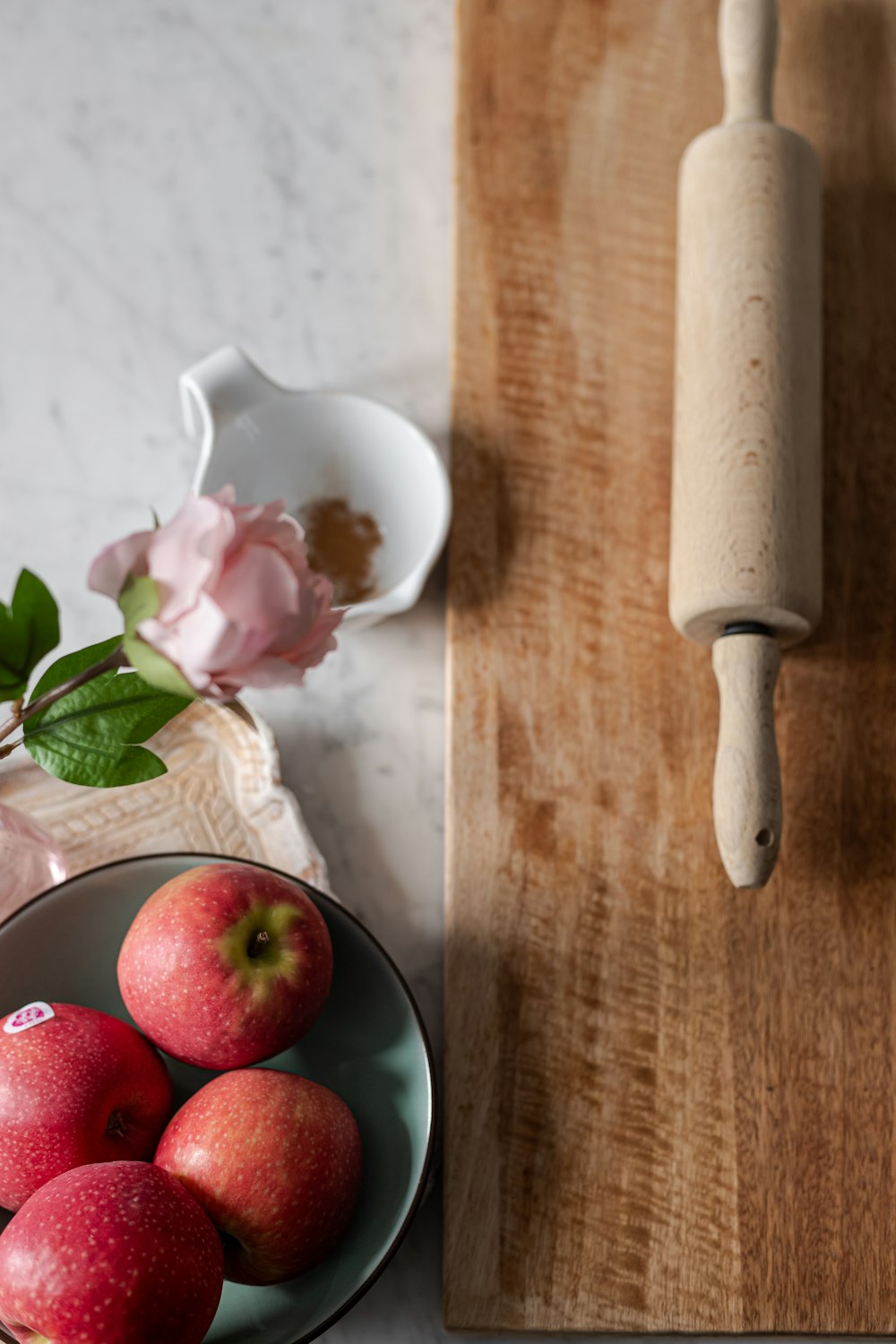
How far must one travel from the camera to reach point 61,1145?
559 mm

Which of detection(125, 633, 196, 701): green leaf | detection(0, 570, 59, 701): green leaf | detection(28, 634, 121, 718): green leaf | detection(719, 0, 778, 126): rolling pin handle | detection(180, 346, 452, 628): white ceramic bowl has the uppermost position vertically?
detection(719, 0, 778, 126): rolling pin handle

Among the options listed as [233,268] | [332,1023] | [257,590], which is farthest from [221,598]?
[233,268]

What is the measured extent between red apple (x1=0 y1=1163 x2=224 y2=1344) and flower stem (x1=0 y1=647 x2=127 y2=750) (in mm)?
224

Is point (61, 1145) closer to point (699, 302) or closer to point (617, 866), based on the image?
point (617, 866)

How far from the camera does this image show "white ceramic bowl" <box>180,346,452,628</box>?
2.71ft

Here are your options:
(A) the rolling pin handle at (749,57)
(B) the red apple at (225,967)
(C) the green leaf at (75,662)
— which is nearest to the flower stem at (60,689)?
(C) the green leaf at (75,662)

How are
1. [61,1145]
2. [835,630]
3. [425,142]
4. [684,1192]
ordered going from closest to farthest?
1. [61,1145]
2. [684,1192]
3. [835,630]
4. [425,142]

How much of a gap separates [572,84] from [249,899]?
703 mm

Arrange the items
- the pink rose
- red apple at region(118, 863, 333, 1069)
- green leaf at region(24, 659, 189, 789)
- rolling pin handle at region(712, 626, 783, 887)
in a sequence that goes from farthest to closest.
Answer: rolling pin handle at region(712, 626, 783, 887) → red apple at region(118, 863, 333, 1069) → green leaf at region(24, 659, 189, 789) → the pink rose

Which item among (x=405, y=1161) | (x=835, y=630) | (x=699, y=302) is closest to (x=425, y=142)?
(x=699, y=302)

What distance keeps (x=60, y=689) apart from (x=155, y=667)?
0.10 m

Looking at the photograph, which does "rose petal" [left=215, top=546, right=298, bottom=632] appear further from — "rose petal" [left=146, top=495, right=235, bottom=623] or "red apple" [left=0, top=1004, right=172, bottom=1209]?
"red apple" [left=0, top=1004, right=172, bottom=1209]

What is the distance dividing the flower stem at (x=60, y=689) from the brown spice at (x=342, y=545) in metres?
0.37

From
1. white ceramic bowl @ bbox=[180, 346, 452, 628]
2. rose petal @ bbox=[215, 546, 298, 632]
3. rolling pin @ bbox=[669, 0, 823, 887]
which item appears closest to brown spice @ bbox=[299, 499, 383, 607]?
white ceramic bowl @ bbox=[180, 346, 452, 628]
